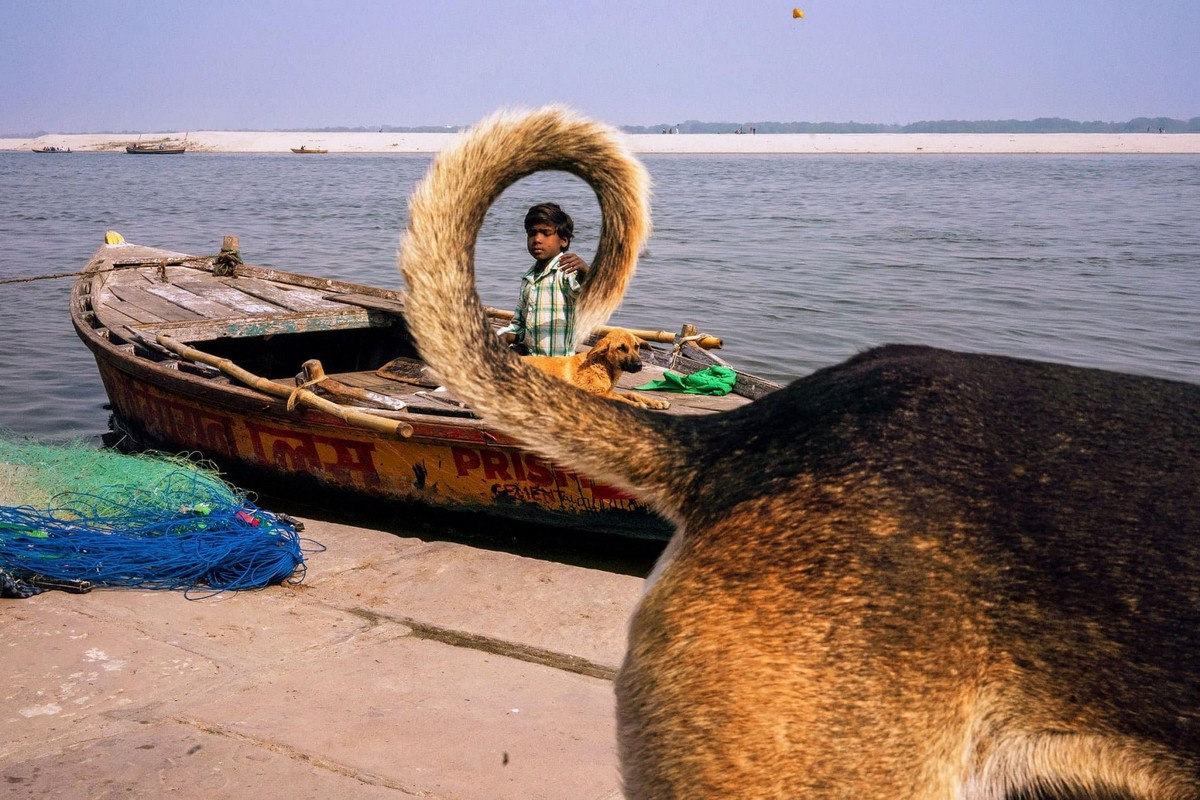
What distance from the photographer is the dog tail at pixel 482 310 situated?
2527mm

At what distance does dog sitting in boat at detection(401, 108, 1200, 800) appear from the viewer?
1.91 metres

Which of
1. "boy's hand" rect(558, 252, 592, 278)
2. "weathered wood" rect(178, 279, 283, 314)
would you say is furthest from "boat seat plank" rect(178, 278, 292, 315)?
"boy's hand" rect(558, 252, 592, 278)

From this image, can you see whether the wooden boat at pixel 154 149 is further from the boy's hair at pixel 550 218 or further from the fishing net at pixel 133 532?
the boy's hair at pixel 550 218

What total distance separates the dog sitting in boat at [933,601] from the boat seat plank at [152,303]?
9.10 metres

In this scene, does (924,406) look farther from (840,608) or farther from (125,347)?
(125,347)

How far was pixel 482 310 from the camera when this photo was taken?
9.16 ft

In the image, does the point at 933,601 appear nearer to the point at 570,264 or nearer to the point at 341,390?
the point at 570,264

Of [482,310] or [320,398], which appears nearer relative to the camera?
[482,310]

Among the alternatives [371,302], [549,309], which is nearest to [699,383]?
[549,309]

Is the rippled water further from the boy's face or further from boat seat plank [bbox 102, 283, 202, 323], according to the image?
the boy's face

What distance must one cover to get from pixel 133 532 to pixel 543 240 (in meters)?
3.29

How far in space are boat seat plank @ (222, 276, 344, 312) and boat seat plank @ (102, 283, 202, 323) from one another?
2.84ft

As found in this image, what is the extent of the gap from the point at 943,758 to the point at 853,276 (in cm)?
2264

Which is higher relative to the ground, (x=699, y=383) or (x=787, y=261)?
(x=699, y=383)
